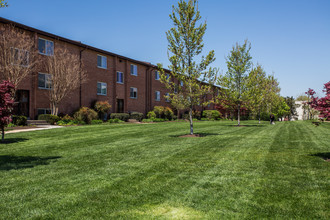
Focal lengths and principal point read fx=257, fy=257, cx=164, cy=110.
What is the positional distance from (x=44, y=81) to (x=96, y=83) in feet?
20.7

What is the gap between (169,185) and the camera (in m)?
5.17

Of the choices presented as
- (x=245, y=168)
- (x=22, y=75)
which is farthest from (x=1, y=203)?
(x=22, y=75)

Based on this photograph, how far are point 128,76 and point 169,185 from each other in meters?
27.9

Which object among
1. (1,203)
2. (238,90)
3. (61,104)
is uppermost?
(238,90)

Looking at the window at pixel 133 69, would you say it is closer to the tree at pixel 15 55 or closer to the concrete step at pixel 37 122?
the tree at pixel 15 55

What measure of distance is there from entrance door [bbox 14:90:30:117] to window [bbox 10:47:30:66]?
2.44 meters

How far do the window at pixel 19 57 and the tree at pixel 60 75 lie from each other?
7.09 feet

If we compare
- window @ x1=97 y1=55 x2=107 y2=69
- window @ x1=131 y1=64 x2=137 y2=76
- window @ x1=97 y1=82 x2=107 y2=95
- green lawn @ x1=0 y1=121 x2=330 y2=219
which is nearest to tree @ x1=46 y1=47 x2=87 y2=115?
window @ x1=97 y1=82 x2=107 y2=95

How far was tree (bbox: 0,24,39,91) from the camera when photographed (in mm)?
18125

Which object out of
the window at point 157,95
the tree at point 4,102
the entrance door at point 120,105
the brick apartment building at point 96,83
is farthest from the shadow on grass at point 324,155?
the window at point 157,95

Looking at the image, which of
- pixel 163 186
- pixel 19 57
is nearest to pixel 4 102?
pixel 163 186

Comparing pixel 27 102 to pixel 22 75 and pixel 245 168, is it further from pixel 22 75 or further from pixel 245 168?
pixel 245 168

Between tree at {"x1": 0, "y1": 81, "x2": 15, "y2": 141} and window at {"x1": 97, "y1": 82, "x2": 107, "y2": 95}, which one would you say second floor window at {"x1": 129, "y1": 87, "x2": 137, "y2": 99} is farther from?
tree at {"x1": 0, "y1": 81, "x2": 15, "y2": 141}

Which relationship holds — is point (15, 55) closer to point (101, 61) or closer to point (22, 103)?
point (22, 103)
